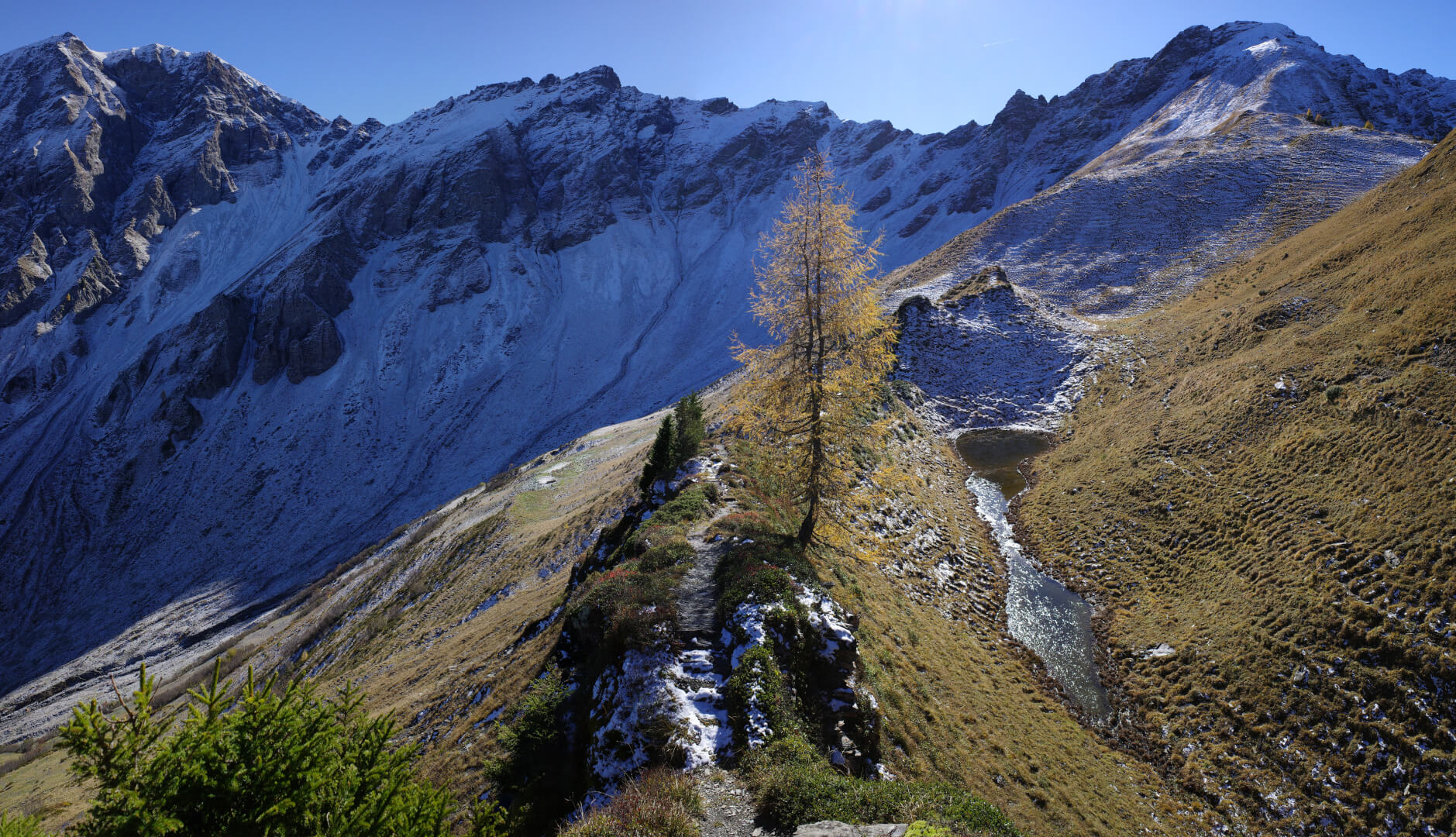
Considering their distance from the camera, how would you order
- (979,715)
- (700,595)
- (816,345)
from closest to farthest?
(700,595) < (979,715) < (816,345)

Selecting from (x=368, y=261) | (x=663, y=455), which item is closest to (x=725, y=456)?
(x=663, y=455)

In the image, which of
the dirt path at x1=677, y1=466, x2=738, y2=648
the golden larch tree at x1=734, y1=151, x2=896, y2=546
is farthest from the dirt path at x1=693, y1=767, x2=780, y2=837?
the golden larch tree at x1=734, y1=151, x2=896, y2=546

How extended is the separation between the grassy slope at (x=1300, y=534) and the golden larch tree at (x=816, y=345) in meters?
11.4

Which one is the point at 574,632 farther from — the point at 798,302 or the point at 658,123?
the point at 658,123

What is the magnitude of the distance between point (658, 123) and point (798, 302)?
150619 mm

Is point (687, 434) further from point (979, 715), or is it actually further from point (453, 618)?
point (453, 618)

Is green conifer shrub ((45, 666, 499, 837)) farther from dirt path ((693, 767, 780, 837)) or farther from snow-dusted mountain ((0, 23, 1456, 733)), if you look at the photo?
snow-dusted mountain ((0, 23, 1456, 733))

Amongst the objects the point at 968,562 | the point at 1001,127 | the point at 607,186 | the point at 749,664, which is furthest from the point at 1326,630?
the point at 1001,127

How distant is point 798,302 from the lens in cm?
1501

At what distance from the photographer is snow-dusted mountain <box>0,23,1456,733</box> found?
206 feet

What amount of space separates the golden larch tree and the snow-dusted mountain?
4943 centimetres

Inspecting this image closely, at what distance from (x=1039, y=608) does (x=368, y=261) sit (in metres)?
119

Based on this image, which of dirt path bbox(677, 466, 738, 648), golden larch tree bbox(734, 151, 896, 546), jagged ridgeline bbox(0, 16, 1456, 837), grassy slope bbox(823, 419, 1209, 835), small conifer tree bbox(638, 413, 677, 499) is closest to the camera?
dirt path bbox(677, 466, 738, 648)

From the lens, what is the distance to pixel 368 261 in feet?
334
